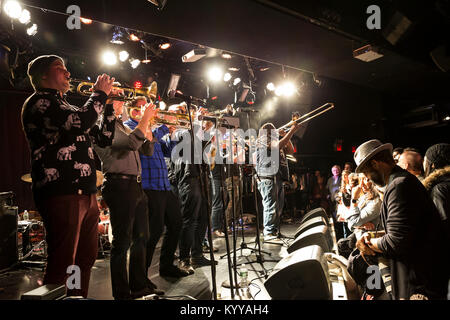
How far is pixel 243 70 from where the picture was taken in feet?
28.7

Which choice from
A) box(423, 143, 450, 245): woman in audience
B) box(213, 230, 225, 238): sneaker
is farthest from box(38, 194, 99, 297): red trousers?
box(213, 230, 225, 238): sneaker

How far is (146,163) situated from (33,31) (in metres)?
4.69

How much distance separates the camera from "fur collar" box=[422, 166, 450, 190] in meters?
2.42

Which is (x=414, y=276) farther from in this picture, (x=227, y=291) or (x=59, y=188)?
(x=59, y=188)

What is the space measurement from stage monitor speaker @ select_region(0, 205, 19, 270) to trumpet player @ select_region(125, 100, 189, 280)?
3143 millimetres

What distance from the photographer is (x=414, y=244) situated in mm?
2045

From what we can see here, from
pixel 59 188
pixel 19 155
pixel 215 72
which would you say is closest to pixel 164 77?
pixel 215 72

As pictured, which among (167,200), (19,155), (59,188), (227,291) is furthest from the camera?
(19,155)

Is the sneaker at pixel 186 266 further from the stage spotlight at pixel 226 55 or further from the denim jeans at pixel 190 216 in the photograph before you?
the stage spotlight at pixel 226 55

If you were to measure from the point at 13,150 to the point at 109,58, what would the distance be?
350 centimetres

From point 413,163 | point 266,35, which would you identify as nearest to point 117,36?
point 266,35

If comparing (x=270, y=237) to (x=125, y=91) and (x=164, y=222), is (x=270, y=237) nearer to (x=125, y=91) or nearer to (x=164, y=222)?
(x=164, y=222)

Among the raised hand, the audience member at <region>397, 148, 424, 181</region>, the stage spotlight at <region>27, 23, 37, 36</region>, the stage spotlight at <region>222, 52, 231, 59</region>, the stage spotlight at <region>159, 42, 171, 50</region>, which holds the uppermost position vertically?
the stage spotlight at <region>222, 52, 231, 59</region>

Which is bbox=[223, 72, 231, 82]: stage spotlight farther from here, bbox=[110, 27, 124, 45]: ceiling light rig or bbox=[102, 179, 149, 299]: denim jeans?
bbox=[102, 179, 149, 299]: denim jeans
